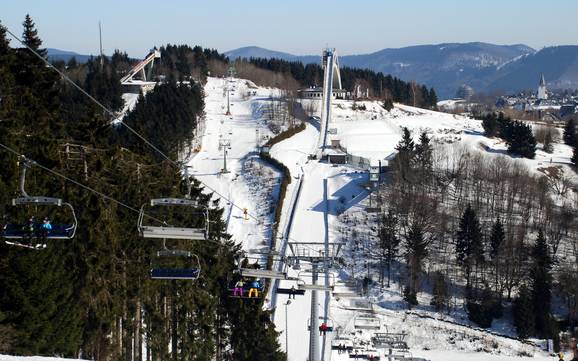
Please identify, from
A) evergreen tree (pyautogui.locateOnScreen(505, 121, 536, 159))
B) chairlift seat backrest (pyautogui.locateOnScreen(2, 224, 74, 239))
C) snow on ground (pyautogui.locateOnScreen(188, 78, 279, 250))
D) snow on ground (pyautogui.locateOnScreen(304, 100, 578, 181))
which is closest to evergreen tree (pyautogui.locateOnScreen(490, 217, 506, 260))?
snow on ground (pyautogui.locateOnScreen(188, 78, 279, 250))

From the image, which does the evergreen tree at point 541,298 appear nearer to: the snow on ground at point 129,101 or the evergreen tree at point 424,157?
the evergreen tree at point 424,157

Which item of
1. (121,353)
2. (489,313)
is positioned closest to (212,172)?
(489,313)

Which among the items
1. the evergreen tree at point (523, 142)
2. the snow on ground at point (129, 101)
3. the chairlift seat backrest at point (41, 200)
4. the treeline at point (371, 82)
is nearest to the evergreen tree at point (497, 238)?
the evergreen tree at point (523, 142)

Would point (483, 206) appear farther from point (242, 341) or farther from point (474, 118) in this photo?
point (474, 118)

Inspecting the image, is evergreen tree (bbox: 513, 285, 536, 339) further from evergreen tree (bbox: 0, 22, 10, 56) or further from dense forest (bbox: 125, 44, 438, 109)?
dense forest (bbox: 125, 44, 438, 109)

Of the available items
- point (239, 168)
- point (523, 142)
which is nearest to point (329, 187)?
point (239, 168)
